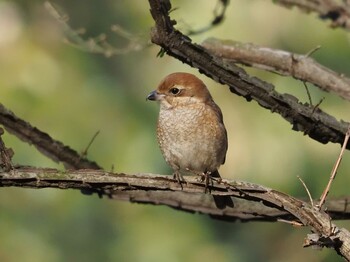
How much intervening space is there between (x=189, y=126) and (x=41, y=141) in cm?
76

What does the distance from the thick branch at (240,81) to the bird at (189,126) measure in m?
0.59

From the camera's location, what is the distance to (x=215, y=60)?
420 centimetres

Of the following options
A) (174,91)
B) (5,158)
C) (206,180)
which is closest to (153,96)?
(174,91)

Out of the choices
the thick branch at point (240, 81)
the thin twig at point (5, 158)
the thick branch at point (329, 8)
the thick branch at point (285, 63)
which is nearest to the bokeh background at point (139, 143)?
the thick branch at point (329, 8)

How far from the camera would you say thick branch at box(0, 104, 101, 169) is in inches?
183

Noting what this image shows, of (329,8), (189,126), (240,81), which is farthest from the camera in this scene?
(329,8)

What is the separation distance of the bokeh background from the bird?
701 mm

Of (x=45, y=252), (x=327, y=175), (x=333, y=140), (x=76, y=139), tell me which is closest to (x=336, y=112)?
(x=327, y=175)

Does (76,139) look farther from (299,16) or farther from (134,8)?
(299,16)

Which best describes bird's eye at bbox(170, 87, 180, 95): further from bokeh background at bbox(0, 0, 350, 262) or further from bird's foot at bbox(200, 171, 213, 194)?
bird's foot at bbox(200, 171, 213, 194)

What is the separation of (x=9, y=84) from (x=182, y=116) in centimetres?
156

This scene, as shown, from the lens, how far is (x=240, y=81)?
4.32m

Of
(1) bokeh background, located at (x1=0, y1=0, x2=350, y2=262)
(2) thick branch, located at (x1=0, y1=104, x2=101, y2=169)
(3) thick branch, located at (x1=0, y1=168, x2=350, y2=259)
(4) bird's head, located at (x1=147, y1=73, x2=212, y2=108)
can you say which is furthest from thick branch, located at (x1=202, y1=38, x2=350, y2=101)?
(3) thick branch, located at (x1=0, y1=168, x2=350, y2=259)

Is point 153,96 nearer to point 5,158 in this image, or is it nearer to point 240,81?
point 240,81
